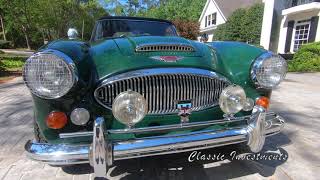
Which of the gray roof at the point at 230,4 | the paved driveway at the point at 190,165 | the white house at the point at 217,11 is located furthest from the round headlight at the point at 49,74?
the gray roof at the point at 230,4

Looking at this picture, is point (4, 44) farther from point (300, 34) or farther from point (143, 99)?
point (143, 99)

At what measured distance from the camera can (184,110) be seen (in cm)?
253

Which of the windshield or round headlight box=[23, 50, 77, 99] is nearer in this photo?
round headlight box=[23, 50, 77, 99]

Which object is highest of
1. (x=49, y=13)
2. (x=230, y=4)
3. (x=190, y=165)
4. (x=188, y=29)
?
(x=230, y=4)

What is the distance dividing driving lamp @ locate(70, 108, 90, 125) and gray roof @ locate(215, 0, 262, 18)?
26966mm

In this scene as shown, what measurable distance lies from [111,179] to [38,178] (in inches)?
26.4

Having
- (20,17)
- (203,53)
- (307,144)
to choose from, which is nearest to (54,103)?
(203,53)

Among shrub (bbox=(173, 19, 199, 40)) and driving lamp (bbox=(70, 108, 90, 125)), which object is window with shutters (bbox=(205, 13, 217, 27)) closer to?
shrub (bbox=(173, 19, 199, 40))

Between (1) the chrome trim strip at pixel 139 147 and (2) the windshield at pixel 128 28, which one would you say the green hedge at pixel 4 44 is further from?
(1) the chrome trim strip at pixel 139 147

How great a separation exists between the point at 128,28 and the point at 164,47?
1540 mm

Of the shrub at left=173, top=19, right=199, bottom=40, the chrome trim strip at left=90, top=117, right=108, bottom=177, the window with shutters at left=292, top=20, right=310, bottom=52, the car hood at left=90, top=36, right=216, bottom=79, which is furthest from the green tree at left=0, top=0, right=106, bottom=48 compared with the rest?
the chrome trim strip at left=90, top=117, right=108, bottom=177

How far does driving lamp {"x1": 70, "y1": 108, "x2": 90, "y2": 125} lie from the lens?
2.29 metres

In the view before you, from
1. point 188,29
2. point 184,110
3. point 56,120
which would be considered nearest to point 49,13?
point 188,29

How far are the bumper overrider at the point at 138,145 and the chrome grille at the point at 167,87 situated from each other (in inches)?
9.8
